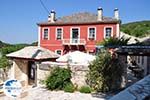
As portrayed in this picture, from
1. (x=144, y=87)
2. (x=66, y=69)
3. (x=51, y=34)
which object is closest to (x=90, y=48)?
(x=51, y=34)

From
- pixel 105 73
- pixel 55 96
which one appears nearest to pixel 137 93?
pixel 55 96

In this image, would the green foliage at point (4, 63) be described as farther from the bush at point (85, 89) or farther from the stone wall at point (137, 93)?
the stone wall at point (137, 93)

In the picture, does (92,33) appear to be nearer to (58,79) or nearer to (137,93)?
(58,79)

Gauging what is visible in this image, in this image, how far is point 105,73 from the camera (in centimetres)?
1614

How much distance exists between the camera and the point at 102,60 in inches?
642

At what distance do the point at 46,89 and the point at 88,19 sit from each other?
19.3 metres

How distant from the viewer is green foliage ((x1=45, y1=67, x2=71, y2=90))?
1698 centimetres

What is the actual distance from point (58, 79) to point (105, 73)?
321cm

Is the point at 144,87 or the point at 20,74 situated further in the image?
the point at 20,74

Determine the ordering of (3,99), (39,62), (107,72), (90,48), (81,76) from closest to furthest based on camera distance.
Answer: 1. (3,99)
2. (107,72)
3. (81,76)
4. (39,62)
5. (90,48)

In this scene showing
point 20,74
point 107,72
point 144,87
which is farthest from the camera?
point 20,74

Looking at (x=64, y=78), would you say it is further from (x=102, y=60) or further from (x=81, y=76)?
(x=102, y=60)

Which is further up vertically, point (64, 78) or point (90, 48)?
point (90, 48)

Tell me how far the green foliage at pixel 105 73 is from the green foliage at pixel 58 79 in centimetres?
164
